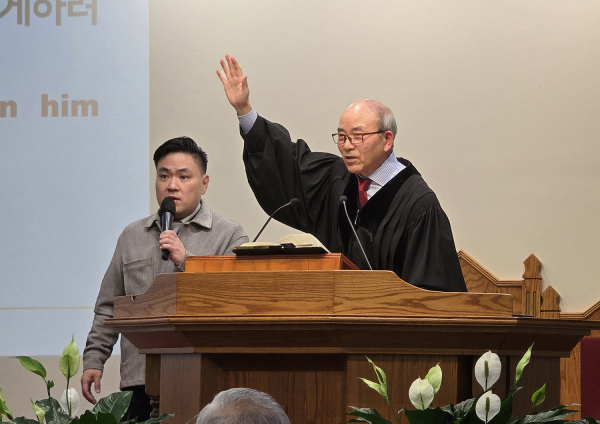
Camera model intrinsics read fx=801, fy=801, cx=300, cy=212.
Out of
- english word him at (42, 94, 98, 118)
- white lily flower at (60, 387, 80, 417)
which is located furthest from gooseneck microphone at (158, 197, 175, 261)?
english word him at (42, 94, 98, 118)

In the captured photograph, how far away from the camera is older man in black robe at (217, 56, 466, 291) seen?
2727 millimetres

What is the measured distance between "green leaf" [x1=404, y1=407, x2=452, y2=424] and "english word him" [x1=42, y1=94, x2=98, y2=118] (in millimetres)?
3831

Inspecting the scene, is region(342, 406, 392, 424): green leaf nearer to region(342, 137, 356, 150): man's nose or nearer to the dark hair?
region(342, 137, 356, 150): man's nose

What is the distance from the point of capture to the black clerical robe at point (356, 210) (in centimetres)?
269

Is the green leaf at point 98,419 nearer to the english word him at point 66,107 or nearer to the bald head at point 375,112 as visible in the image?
the bald head at point 375,112

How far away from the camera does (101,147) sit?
4.77 metres

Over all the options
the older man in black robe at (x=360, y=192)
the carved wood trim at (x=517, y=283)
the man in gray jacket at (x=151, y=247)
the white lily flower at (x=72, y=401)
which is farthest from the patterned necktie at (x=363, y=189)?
the white lily flower at (x=72, y=401)

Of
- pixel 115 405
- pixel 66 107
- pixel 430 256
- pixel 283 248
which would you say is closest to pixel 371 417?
pixel 115 405

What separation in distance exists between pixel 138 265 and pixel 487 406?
1.89m

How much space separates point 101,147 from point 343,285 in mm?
3230

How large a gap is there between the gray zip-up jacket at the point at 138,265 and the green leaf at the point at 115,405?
1.46 m

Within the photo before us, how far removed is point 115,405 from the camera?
142 cm

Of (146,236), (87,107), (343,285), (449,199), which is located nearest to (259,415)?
(343,285)

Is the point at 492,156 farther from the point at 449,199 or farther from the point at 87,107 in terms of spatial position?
the point at 87,107
